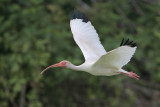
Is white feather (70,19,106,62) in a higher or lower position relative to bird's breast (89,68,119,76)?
higher

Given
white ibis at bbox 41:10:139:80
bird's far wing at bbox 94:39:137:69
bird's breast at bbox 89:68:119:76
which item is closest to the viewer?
bird's far wing at bbox 94:39:137:69

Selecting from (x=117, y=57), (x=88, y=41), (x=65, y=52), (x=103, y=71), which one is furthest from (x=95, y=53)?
(x=65, y=52)

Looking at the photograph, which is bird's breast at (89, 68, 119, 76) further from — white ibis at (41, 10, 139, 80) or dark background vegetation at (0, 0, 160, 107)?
dark background vegetation at (0, 0, 160, 107)

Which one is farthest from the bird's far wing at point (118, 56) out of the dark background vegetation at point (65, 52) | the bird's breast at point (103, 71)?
the dark background vegetation at point (65, 52)

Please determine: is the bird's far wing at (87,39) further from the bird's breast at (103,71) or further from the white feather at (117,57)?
the white feather at (117,57)

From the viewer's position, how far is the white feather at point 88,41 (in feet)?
25.6

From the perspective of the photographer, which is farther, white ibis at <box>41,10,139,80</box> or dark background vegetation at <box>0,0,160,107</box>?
dark background vegetation at <box>0,0,160,107</box>

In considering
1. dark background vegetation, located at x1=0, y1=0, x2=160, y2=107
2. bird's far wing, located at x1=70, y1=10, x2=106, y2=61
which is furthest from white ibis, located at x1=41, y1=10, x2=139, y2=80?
dark background vegetation, located at x1=0, y1=0, x2=160, y2=107

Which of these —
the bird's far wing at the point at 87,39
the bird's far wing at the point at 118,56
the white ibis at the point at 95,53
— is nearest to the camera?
the bird's far wing at the point at 118,56

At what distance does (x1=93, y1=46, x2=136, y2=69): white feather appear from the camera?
252 inches

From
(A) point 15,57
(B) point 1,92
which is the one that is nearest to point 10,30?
(A) point 15,57

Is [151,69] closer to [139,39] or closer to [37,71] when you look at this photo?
[139,39]

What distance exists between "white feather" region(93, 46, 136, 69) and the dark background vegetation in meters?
2.88

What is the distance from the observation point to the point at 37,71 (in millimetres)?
10461
